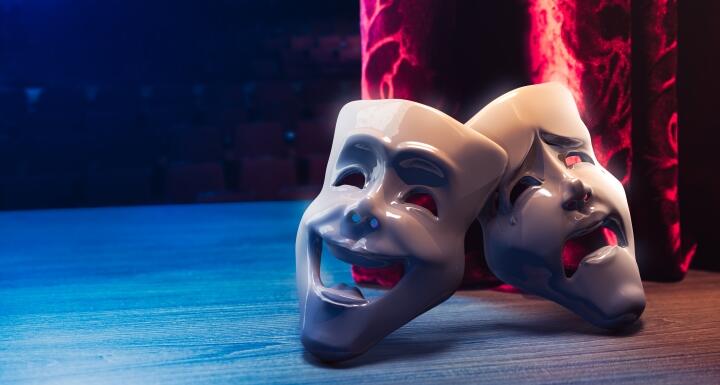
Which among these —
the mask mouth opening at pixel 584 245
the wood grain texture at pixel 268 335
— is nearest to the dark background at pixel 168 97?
the wood grain texture at pixel 268 335

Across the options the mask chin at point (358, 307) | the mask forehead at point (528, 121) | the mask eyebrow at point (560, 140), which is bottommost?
the mask chin at point (358, 307)

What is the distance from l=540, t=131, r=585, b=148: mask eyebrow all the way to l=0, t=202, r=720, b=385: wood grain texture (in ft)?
1.08

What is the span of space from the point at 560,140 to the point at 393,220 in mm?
383

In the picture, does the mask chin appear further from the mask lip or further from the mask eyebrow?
the mask eyebrow

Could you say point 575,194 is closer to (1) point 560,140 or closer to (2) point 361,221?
(1) point 560,140

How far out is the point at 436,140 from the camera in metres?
0.97

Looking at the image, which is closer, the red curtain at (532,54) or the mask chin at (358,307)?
the mask chin at (358,307)

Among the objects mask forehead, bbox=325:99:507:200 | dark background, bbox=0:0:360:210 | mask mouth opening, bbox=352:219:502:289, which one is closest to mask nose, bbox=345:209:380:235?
mask forehead, bbox=325:99:507:200

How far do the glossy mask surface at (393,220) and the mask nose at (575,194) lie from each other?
0.42 feet

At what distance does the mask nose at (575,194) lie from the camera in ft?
3.41

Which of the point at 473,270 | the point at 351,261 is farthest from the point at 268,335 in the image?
the point at 473,270

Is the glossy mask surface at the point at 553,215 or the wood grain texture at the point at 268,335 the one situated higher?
the glossy mask surface at the point at 553,215

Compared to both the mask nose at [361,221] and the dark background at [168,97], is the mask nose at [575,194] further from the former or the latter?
the dark background at [168,97]

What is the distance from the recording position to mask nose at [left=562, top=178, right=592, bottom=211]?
1038 mm
